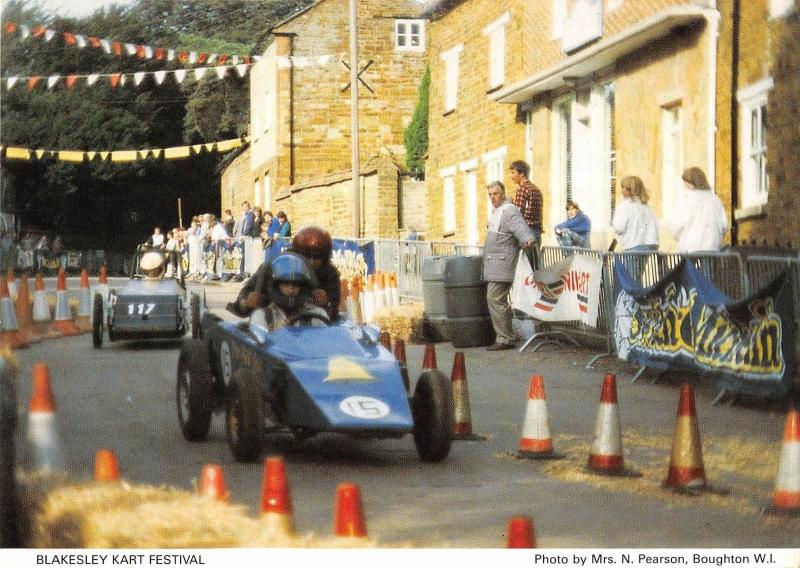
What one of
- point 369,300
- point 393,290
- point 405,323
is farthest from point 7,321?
point 393,290

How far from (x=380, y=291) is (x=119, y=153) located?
850 centimetres

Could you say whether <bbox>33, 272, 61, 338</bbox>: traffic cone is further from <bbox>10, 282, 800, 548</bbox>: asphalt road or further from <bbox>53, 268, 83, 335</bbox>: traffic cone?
<bbox>53, 268, 83, 335</bbox>: traffic cone

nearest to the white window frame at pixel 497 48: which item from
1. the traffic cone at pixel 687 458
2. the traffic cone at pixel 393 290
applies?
the traffic cone at pixel 393 290

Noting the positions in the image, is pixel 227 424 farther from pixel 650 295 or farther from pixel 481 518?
pixel 650 295

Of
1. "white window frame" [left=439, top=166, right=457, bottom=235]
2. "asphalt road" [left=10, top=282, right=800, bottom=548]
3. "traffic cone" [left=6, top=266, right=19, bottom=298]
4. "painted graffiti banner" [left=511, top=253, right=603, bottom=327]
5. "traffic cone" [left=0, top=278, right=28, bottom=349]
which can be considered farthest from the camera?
"white window frame" [left=439, top=166, right=457, bottom=235]

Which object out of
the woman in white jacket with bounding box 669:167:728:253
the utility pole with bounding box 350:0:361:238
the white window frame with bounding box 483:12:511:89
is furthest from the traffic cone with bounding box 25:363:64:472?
the white window frame with bounding box 483:12:511:89

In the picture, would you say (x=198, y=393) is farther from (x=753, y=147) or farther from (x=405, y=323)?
(x=753, y=147)

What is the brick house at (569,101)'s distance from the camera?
16.1 m

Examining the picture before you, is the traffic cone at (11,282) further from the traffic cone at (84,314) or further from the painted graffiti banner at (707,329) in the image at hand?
the traffic cone at (84,314)

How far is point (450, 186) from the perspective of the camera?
86.9 feet

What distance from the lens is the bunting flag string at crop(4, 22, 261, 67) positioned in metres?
7.44

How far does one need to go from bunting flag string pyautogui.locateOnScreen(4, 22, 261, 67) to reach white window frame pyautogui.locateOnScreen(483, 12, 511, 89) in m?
14.5

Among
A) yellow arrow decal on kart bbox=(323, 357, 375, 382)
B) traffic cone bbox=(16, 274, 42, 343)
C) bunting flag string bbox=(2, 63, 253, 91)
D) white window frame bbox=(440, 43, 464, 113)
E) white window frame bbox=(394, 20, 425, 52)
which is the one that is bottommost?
yellow arrow decal on kart bbox=(323, 357, 375, 382)

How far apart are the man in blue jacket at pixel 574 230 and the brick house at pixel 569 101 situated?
863 mm
